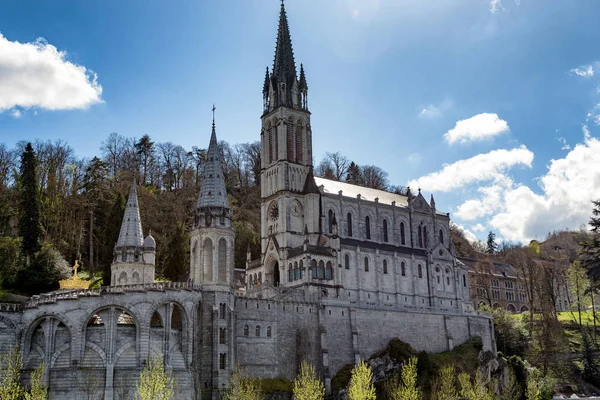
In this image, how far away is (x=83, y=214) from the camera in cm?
7738

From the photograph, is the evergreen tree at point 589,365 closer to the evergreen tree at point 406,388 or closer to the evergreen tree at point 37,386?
the evergreen tree at point 406,388

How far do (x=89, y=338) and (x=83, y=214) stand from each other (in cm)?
3426

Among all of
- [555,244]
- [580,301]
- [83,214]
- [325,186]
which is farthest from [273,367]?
[555,244]

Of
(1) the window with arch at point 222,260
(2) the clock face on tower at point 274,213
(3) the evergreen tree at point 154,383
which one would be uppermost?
(2) the clock face on tower at point 274,213

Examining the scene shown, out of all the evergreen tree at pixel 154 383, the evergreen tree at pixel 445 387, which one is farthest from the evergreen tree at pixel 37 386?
the evergreen tree at pixel 445 387

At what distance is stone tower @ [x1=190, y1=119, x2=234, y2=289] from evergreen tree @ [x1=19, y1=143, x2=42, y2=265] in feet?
60.8

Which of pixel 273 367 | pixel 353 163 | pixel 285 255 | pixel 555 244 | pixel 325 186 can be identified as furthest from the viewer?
pixel 555 244

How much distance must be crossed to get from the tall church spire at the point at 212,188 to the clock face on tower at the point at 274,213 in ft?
59.1

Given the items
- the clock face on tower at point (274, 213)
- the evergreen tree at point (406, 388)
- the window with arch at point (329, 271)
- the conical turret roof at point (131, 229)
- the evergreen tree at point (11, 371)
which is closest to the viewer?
the evergreen tree at point (11, 371)

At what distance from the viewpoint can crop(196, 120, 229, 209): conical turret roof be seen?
54.3m

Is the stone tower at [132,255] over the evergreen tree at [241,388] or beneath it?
over

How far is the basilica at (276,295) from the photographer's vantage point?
45.8 m

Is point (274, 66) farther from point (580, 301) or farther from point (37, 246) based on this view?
point (580, 301)

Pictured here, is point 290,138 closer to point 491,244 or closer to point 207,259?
point 207,259
